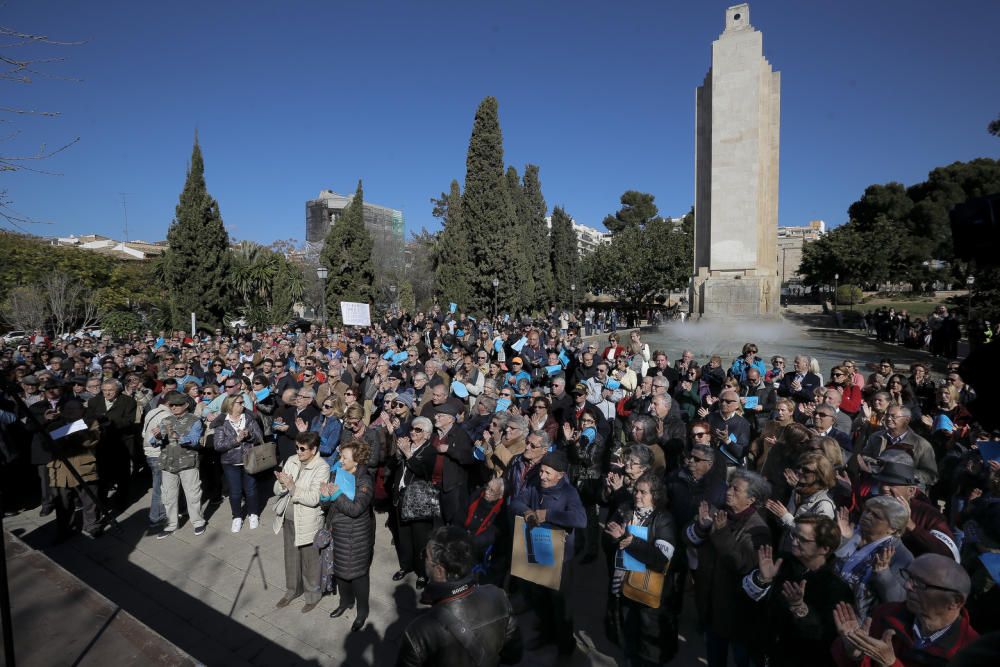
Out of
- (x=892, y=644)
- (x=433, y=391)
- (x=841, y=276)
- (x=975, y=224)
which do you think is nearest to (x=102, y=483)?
(x=433, y=391)

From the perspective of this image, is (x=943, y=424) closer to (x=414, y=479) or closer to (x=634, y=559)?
(x=634, y=559)

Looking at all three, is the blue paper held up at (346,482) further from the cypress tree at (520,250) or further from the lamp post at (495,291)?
the cypress tree at (520,250)

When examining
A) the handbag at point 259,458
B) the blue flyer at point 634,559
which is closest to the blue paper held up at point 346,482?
the blue flyer at point 634,559

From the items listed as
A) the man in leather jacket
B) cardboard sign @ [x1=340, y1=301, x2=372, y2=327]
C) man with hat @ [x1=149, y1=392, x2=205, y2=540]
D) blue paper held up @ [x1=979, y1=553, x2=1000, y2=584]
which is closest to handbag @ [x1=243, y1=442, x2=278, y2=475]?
man with hat @ [x1=149, y1=392, x2=205, y2=540]

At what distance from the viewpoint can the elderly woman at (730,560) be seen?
3.35 meters

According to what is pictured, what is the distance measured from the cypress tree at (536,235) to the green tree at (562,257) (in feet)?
14.8

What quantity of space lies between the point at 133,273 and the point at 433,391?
46.2 metres

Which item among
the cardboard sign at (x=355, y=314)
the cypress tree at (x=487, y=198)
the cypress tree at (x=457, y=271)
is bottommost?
the cardboard sign at (x=355, y=314)

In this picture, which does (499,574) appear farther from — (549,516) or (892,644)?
(892,644)

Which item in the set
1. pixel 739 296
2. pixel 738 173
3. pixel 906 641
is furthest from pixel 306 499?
pixel 738 173

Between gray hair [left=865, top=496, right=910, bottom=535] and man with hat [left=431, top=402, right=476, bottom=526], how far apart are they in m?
3.19

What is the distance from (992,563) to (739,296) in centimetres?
2114

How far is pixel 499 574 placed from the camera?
4.83m

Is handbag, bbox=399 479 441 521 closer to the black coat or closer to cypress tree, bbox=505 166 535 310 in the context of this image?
the black coat
